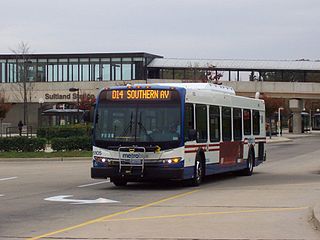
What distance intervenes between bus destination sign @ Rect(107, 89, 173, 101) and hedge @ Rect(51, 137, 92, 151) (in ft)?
58.9

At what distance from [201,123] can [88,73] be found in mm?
67044

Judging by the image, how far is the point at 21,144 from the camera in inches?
1431

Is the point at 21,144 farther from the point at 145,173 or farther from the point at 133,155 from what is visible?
the point at 145,173

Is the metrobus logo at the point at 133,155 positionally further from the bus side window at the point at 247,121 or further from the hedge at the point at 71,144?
the hedge at the point at 71,144

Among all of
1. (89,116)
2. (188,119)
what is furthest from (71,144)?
(188,119)

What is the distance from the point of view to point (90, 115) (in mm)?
19156

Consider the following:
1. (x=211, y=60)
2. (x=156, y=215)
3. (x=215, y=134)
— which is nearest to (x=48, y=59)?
(x=211, y=60)

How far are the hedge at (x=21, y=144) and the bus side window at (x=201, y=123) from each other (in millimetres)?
18008

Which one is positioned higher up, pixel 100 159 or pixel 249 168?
pixel 100 159

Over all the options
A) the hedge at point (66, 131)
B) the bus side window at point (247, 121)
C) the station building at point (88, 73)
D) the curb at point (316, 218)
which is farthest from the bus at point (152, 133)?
the station building at point (88, 73)

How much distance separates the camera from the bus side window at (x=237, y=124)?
22717 millimetres

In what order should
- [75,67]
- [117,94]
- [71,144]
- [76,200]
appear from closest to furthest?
1. [76,200]
2. [117,94]
3. [71,144]
4. [75,67]

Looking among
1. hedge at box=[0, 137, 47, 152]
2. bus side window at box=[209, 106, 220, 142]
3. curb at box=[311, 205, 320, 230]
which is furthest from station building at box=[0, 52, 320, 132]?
curb at box=[311, 205, 320, 230]

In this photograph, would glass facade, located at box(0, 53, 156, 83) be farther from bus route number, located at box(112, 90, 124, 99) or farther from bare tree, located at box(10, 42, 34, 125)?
bus route number, located at box(112, 90, 124, 99)
